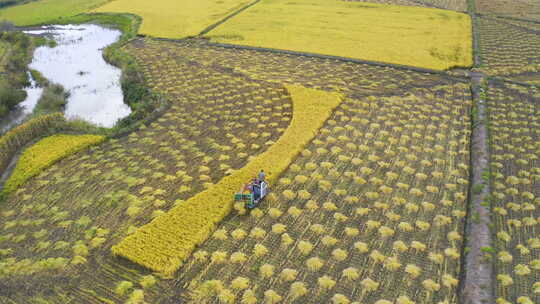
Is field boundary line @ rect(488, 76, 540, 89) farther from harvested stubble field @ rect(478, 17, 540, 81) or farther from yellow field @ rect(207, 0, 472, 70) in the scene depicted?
yellow field @ rect(207, 0, 472, 70)

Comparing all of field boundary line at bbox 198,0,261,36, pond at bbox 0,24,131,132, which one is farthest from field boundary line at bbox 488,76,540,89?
field boundary line at bbox 198,0,261,36

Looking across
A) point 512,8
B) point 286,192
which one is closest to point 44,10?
point 286,192

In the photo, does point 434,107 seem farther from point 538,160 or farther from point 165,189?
point 165,189

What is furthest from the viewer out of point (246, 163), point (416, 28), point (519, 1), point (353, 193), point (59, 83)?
point (519, 1)

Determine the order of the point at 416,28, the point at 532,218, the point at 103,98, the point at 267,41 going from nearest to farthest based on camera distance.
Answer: the point at 532,218
the point at 103,98
the point at 267,41
the point at 416,28

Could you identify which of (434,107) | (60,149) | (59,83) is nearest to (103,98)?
(59,83)

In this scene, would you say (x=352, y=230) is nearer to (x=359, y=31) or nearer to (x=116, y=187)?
(x=116, y=187)
